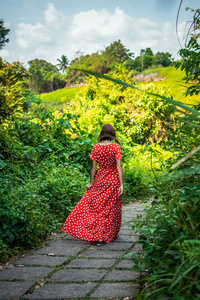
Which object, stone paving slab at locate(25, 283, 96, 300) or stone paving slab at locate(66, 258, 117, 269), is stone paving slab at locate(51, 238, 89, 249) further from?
stone paving slab at locate(25, 283, 96, 300)

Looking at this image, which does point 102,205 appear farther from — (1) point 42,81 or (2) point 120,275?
(1) point 42,81

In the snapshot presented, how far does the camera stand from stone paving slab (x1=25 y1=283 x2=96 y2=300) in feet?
7.78

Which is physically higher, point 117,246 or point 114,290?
point 114,290

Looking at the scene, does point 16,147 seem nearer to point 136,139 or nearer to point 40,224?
point 40,224

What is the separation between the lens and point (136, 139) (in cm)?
1191

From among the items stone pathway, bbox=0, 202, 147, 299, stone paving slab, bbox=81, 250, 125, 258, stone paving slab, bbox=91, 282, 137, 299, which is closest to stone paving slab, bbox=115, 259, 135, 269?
stone pathway, bbox=0, 202, 147, 299

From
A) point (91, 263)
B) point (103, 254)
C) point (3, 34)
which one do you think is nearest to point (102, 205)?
point (103, 254)

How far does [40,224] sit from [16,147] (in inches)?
70.9

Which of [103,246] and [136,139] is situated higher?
[136,139]

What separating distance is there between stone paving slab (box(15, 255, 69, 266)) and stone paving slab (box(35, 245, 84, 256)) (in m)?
0.16

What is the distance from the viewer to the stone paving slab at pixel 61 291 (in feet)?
7.78

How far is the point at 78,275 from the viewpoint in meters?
2.79

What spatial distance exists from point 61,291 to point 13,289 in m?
0.39

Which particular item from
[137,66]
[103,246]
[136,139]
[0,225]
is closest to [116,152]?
[103,246]
